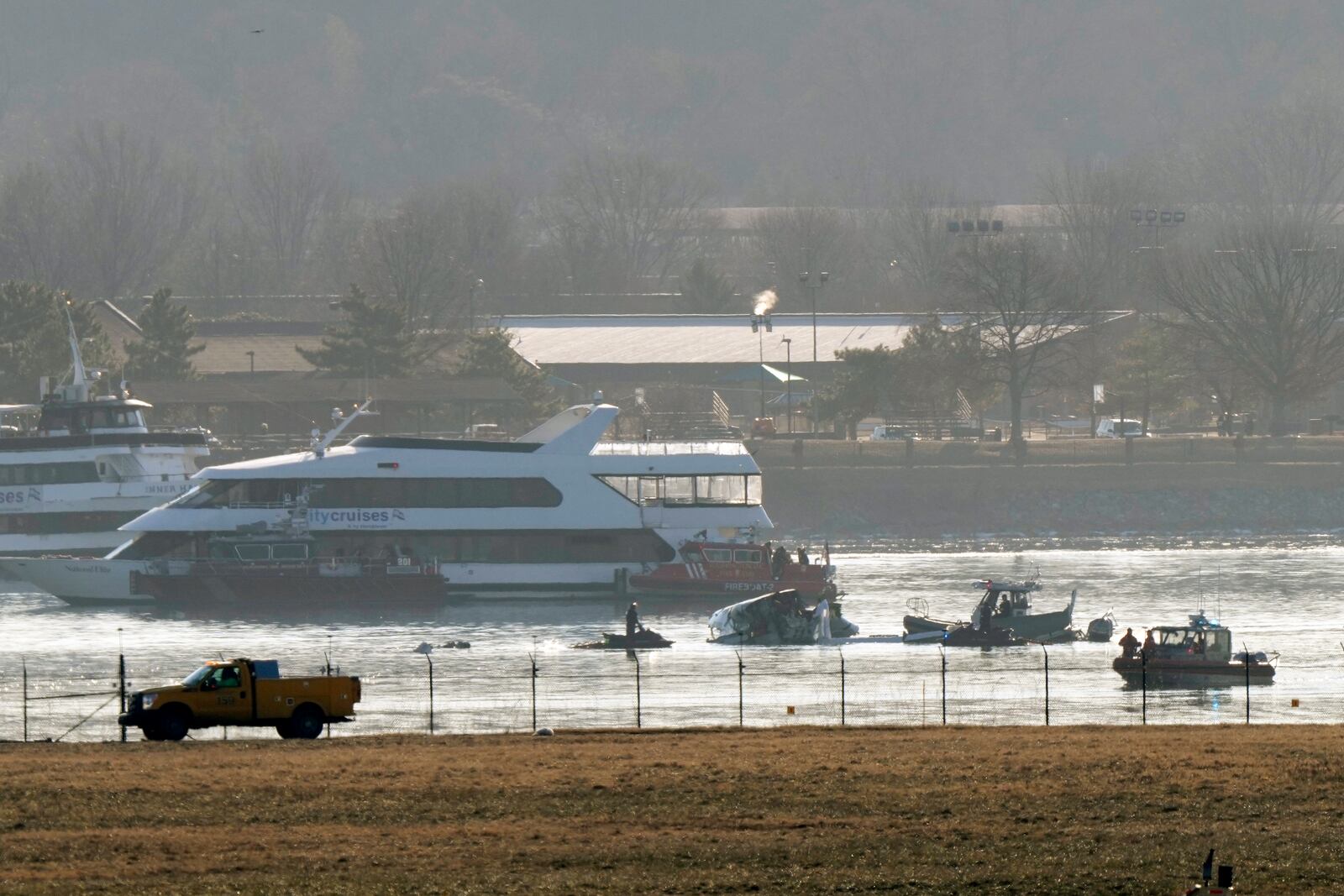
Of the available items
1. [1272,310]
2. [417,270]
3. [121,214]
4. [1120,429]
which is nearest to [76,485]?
[1120,429]

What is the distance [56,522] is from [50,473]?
4.98ft

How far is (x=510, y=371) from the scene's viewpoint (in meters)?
98.6

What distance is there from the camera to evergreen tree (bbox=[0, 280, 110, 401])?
91.4m

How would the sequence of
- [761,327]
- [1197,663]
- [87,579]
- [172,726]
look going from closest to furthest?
[172,726] → [1197,663] → [87,579] → [761,327]

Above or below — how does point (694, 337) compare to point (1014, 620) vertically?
above

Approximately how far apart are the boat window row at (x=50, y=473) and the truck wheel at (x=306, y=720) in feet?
126

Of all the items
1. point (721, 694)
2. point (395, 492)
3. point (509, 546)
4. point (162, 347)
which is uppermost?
point (162, 347)

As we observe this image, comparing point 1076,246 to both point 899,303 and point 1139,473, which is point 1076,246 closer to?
point 899,303

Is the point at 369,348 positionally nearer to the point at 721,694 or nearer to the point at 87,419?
the point at 87,419

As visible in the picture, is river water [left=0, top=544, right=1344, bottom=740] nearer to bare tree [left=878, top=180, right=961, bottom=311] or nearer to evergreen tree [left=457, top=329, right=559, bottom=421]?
evergreen tree [left=457, top=329, right=559, bottom=421]

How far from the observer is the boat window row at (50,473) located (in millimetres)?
66188

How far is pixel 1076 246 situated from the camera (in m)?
158

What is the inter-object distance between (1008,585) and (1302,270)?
5851 cm

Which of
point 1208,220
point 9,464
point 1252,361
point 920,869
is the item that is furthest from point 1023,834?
point 1208,220
